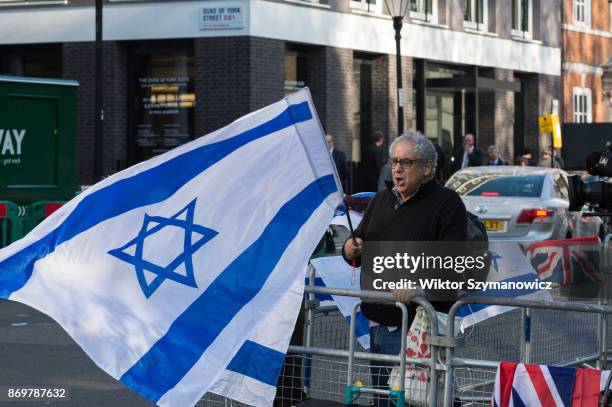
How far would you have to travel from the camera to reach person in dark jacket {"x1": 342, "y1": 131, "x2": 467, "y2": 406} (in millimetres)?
6270

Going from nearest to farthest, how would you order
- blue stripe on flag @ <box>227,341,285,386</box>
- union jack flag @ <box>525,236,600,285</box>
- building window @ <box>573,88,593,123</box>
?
blue stripe on flag @ <box>227,341,285,386</box>
union jack flag @ <box>525,236,600,285</box>
building window @ <box>573,88,593,123</box>

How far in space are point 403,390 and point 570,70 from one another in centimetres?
3975

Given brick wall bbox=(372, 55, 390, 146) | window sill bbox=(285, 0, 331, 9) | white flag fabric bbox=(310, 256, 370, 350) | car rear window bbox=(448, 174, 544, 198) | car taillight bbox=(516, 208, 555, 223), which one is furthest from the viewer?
brick wall bbox=(372, 55, 390, 146)

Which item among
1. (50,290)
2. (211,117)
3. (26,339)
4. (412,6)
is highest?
(412,6)

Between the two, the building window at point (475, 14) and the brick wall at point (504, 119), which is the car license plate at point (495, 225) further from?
the brick wall at point (504, 119)

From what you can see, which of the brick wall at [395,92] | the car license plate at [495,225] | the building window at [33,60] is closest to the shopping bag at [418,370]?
the car license plate at [495,225]

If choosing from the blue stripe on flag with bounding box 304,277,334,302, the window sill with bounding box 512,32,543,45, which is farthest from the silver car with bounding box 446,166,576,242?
the window sill with bounding box 512,32,543,45

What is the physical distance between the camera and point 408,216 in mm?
6395

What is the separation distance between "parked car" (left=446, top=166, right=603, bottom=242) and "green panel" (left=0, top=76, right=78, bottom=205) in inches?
208

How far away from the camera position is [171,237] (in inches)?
227

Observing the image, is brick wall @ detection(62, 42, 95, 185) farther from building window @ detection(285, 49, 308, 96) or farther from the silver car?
the silver car

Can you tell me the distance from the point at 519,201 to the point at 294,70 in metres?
13.5

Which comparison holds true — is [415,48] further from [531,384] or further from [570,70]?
[531,384]

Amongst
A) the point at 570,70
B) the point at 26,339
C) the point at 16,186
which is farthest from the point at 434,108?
the point at 26,339
